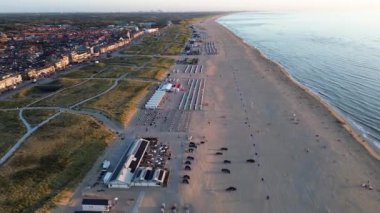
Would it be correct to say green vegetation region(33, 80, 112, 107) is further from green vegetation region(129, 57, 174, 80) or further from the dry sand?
the dry sand

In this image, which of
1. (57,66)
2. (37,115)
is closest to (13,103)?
(37,115)

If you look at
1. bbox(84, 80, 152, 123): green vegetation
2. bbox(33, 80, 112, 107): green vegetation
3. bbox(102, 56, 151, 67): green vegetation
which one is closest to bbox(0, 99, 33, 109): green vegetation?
bbox(33, 80, 112, 107): green vegetation

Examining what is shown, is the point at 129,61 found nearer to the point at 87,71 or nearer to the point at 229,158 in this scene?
the point at 87,71

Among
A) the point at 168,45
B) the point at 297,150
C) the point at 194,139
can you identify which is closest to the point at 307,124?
the point at 297,150

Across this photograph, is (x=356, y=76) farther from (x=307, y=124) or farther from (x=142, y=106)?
(x=142, y=106)

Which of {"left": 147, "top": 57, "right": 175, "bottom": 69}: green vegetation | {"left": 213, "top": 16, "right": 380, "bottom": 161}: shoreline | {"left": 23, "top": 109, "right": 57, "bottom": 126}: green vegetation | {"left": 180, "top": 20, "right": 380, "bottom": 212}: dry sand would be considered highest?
{"left": 23, "top": 109, "right": 57, "bottom": 126}: green vegetation

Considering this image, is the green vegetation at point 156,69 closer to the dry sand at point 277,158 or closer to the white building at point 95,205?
the dry sand at point 277,158
